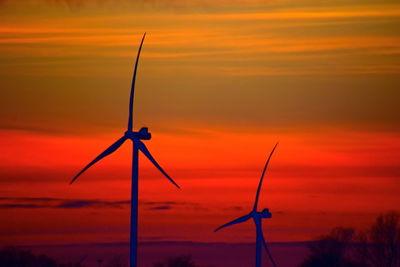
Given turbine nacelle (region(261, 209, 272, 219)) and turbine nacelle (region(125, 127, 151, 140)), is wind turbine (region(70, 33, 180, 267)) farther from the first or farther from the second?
turbine nacelle (region(261, 209, 272, 219))

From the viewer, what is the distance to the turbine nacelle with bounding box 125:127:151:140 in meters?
128

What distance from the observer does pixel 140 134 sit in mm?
128500

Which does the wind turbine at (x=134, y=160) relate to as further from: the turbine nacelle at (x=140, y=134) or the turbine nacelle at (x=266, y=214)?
the turbine nacelle at (x=266, y=214)

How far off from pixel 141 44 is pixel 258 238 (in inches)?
1659

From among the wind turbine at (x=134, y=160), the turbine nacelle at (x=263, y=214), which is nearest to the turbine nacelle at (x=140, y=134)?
the wind turbine at (x=134, y=160)

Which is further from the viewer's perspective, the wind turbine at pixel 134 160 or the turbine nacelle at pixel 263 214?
the turbine nacelle at pixel 263 214

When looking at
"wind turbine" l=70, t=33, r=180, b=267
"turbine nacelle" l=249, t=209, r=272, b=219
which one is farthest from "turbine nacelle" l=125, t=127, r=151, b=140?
"turbine nacelle" l=249, t=209, r=272, b=219

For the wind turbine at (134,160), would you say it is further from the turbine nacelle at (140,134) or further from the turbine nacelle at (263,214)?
the turbine nacelle at (263,214)

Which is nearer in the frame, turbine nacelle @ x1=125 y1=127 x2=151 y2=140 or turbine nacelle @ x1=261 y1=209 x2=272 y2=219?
turbine nacelle @ x1=125 y1=127 x2=151 y2=140

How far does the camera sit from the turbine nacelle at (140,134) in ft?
419

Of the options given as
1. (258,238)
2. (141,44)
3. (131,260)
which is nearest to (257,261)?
(258,238)

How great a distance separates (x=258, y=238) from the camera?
158500 millimetres

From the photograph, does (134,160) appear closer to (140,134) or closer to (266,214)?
(140,134)

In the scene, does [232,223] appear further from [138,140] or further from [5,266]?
[5,266]
